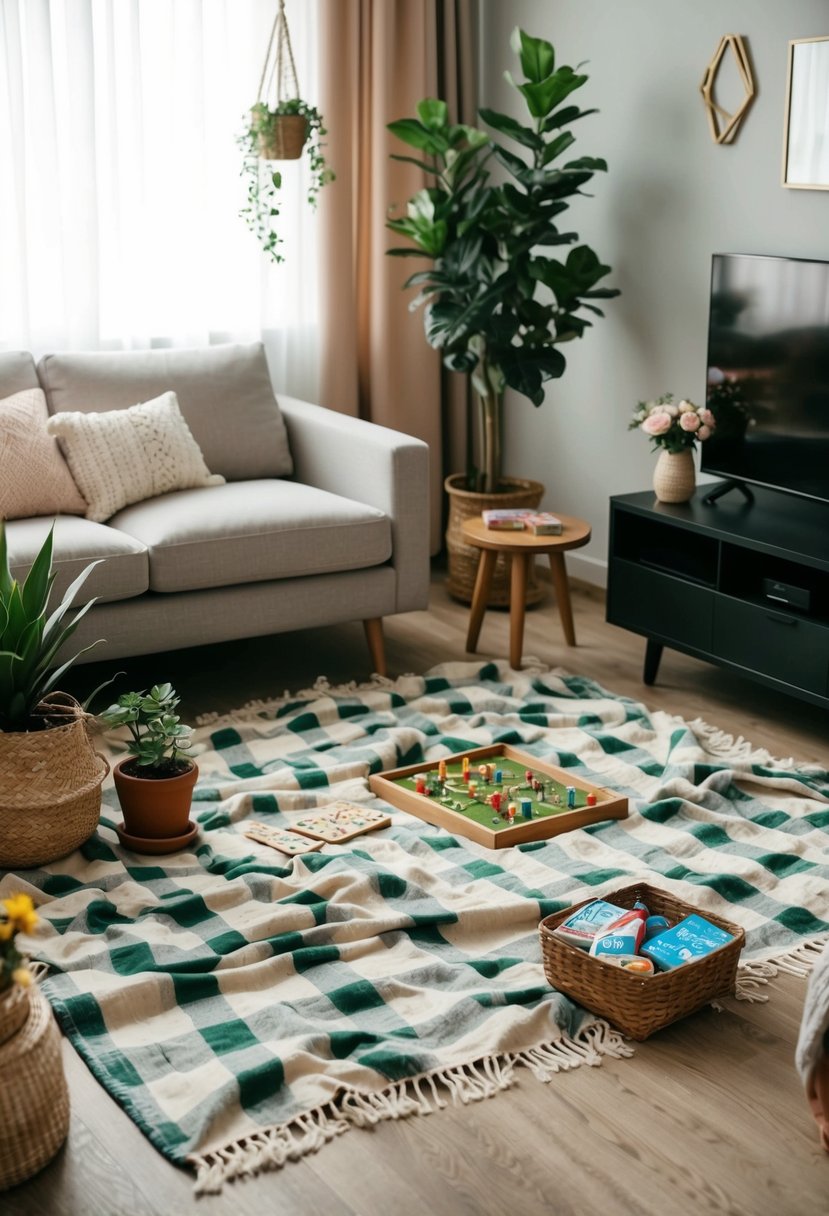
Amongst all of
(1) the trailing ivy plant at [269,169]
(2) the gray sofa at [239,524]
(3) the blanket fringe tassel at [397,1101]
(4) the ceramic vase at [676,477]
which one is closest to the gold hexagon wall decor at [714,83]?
(4) the ceramic vase at [676,477]

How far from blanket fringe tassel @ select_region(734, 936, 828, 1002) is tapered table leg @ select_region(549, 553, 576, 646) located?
1.78m

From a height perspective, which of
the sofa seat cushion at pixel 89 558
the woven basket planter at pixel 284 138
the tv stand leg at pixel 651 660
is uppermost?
the woven basket planter at pixel 284 138

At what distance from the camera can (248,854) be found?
2.87m

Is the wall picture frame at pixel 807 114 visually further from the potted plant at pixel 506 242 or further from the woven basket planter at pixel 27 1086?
the woven basket planter at pixel 27 1086

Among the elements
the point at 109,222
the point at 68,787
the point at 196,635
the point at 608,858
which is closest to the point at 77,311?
the point at 109,222

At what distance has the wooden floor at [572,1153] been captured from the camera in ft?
6.21

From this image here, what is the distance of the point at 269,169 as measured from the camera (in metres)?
4.58

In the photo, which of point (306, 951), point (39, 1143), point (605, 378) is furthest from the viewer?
point (605, 378)

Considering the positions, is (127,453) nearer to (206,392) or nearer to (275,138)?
(206,392)

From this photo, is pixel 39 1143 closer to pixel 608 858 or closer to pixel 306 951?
pixel 306 951

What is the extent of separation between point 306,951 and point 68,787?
2.03 ft

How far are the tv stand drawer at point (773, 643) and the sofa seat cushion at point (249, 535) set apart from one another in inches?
37.4

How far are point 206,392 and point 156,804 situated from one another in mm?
1698

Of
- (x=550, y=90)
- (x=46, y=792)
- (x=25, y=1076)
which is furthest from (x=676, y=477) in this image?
(x=25, y=1076)
